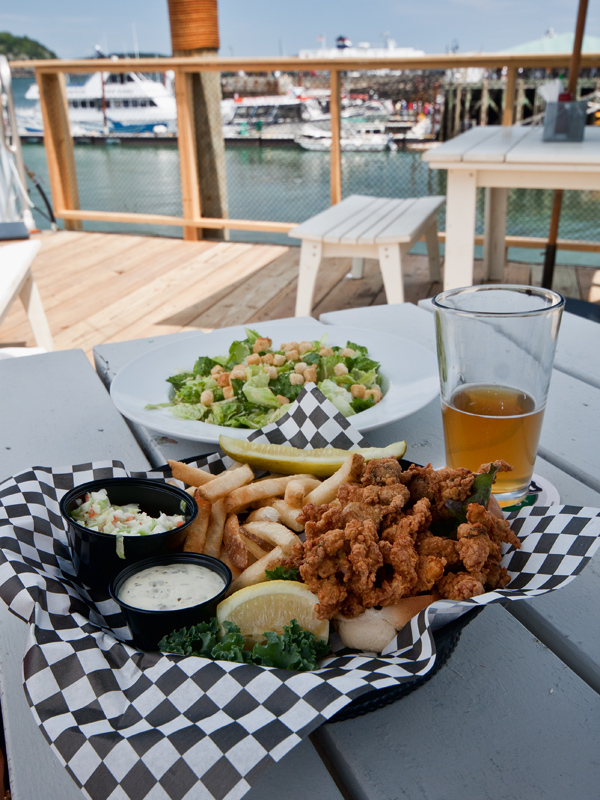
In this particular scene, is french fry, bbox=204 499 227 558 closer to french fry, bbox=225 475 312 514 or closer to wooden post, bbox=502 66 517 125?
french fry, bbox=225 475 312 514

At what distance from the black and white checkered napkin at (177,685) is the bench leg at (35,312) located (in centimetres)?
276

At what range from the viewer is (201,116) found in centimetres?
532

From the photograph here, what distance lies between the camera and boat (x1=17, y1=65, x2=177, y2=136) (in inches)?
223

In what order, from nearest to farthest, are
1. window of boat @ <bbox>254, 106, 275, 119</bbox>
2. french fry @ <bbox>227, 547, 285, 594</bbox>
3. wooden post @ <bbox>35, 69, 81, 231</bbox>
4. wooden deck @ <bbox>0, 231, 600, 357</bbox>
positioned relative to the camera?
french fry @ <bbox>227, 547, 285, 594</bbox>
wooden deck @ <bbox>0, 231, 600, 357</bbox>
wooden post @ <bbox>35, 69, 81, 231</bbox>
window of boat @ <bbox>254, 106, 275, 119</bbox>

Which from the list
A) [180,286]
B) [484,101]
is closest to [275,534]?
[180,286]

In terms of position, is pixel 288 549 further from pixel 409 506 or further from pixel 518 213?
pixel 518 213

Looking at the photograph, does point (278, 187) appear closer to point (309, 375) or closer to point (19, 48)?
point (309, 375)

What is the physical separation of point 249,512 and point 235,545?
101 mm

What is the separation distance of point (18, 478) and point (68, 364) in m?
0.82

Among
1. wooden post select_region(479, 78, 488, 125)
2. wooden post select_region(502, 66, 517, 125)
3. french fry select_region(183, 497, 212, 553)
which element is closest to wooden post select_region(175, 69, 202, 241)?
wooden post select_region(479, 78, 488, 125)

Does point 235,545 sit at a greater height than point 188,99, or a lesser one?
lesser

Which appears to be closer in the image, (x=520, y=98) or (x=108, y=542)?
(x=108, y=542)

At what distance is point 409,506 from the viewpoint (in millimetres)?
662

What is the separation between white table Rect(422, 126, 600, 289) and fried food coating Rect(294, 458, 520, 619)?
2.43m
